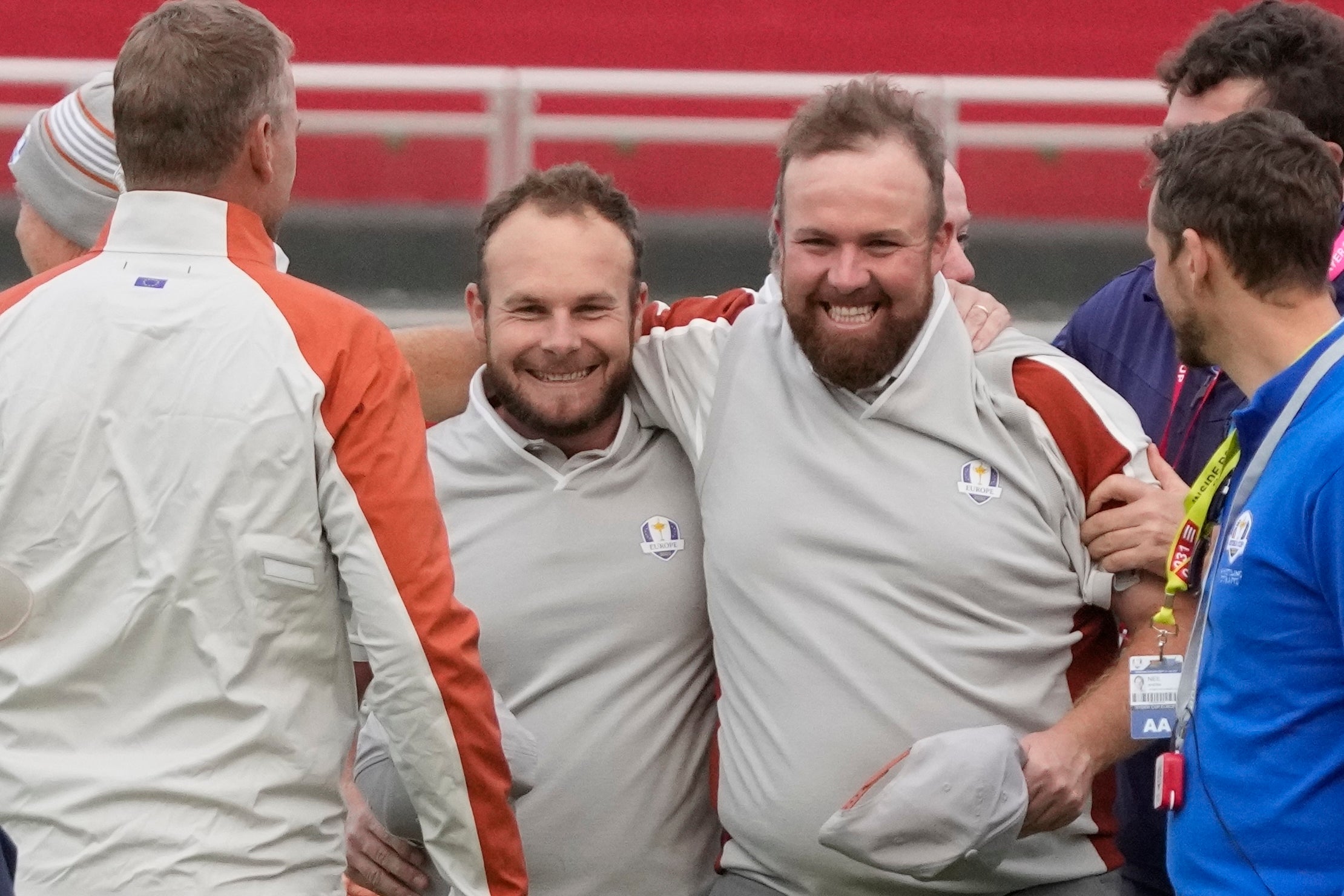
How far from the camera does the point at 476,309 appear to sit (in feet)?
9.48

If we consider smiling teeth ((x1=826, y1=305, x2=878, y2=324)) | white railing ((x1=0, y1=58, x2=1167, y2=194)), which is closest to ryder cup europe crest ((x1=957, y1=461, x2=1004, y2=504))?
smiling teeth ((x1=826, y1=305, x2=878, y2=324))

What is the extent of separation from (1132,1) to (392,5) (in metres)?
3.05

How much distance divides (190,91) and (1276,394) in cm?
135

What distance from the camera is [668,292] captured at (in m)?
6.58

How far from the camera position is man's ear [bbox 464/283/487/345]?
113 inches

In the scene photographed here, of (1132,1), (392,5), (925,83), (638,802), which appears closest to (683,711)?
(638,802)

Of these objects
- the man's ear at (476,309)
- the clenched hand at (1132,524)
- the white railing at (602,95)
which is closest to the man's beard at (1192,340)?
the clenched hand at (1132,524)

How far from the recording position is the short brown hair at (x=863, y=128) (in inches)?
104

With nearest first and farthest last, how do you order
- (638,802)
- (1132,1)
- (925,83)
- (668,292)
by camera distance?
(638,802)
(925,83)
(668,292)
(1132,1)

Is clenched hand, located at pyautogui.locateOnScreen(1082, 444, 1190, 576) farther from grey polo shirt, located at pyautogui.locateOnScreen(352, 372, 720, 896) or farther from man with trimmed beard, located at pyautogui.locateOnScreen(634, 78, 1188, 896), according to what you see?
grey polo shirt, located at pyautogui.locateOnScreen(352, 372, 720, 896)

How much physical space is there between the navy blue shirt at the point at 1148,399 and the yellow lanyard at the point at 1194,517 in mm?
494

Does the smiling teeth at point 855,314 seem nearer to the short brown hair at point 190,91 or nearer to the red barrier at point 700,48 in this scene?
the short brown hair at point 190,91

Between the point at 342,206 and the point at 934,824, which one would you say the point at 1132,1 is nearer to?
the point at 342,206

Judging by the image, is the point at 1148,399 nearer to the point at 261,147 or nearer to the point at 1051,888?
the point at 1051,888
